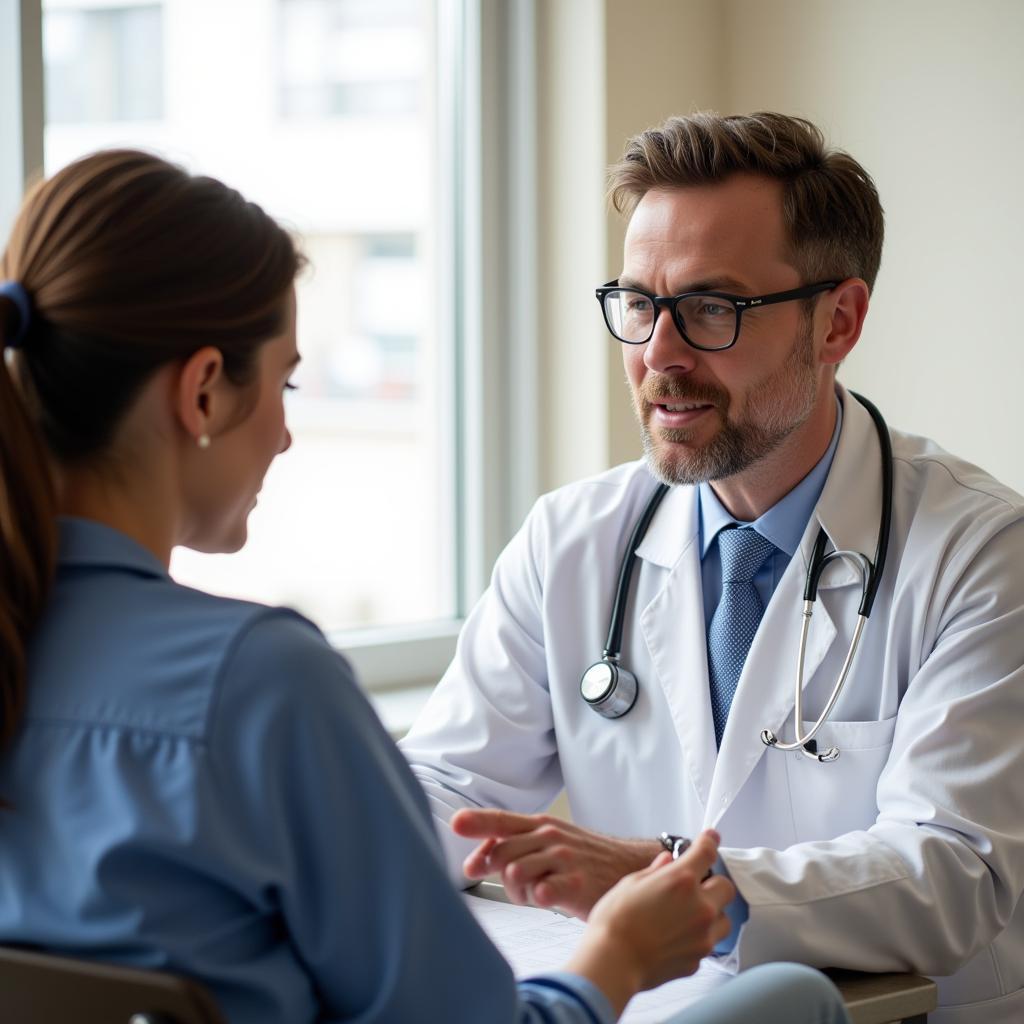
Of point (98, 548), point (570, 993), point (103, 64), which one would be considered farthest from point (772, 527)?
point (103, 64)

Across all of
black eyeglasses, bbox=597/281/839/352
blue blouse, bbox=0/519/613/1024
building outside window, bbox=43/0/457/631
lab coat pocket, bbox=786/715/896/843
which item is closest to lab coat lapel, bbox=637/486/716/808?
lab coat pocket, bbox=786/715/896/843

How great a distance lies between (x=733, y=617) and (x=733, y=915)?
482 millimetres

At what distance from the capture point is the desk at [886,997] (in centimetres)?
117

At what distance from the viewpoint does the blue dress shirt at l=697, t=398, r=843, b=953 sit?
1.73m

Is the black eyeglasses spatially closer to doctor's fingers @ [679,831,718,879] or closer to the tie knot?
the tie knot

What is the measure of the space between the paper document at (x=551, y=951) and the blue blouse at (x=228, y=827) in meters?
0.25

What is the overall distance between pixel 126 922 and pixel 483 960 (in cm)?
23

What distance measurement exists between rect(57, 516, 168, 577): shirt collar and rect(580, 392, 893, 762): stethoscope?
87 centimetres

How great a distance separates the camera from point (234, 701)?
83 cm

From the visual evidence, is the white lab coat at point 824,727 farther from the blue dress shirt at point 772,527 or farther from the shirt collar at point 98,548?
the shirt collar at point 98,548

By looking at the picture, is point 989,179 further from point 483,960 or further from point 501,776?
point 483,960

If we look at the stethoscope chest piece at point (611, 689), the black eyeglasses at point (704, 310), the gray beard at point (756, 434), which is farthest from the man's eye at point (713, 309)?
the stethoscope chest piece at point (611, 689)

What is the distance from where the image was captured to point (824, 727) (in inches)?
62.1

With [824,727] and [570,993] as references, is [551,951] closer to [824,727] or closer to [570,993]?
[570,993]
